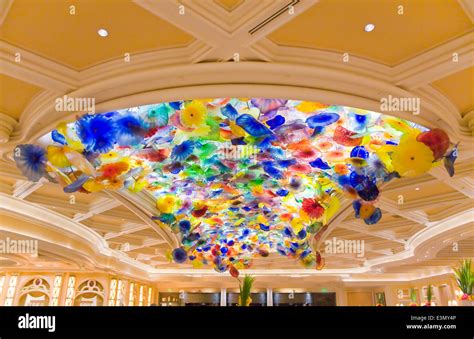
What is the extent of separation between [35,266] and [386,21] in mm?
17864

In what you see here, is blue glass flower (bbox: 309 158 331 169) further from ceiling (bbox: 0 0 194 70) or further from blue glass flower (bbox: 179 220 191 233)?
ceiling (bbox: 0 0 194 70)

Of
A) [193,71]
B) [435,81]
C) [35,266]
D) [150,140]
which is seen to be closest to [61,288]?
[35,266]

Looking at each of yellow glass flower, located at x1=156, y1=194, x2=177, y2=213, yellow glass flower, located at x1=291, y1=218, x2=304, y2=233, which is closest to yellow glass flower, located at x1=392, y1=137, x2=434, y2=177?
Answer: yellow glass flower, located at x1=156, y1=194, x2=177, y2=213

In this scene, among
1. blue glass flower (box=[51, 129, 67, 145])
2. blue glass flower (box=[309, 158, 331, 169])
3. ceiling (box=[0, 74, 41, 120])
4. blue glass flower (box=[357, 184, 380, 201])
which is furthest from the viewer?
blue glass flower (box=[309, 158, 331, 169])

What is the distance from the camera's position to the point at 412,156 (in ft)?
13.7

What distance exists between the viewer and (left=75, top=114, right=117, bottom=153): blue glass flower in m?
4.16

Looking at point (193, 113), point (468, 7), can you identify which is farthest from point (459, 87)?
point (193, 113)

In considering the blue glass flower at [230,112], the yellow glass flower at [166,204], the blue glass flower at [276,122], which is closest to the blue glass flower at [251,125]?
the blue glass flower at [230,112]

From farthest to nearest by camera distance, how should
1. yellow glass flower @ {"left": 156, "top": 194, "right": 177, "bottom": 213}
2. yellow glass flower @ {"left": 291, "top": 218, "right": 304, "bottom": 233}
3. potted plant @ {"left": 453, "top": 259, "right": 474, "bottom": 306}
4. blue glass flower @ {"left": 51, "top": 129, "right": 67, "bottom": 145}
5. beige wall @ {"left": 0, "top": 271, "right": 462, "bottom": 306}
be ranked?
beige wall @ {"left": 0, "top": 271, "right": 462, "bottom": 306} → yellow glass flower @ {"left": 291, "top": 218, "right": 304, "bottom": 233} → yellow glass flower @ {"left": 156, "top": 194, "right": 177, "bottom": 213} → potted plant @ {"left": 453, "top": 259, "right": 474, "bottom": 306} → blue glass flower @ {"left": 51, "top": 129, "right": 67, "bottom": 145}

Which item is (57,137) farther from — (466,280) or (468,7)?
(466,280)

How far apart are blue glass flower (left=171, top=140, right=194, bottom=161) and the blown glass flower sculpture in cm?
2

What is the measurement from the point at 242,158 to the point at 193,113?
244 centimetres

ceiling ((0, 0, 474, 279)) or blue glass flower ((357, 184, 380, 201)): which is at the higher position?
ceiling ((0, 0, 474, 279))

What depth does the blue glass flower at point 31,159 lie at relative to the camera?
4418 millimetres
